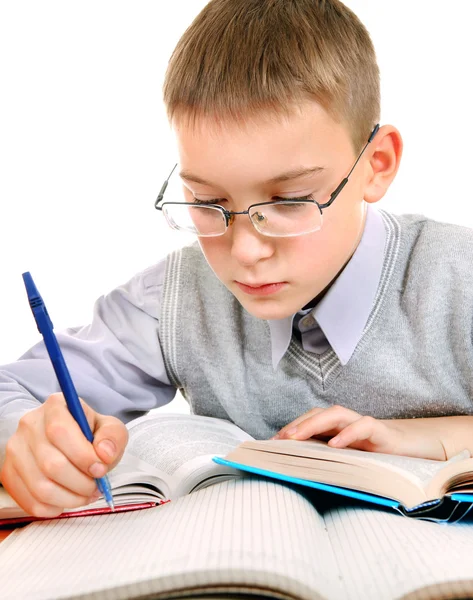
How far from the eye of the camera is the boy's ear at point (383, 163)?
1100mm

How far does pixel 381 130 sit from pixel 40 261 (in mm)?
1360

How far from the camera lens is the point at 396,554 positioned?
599 millimetres

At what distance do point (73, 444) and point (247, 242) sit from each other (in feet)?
1.09

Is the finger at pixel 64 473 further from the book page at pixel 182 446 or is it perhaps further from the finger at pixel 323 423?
the finger at pixel 323 423

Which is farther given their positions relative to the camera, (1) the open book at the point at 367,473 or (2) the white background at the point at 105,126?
(2) the white background at the point at 105,126

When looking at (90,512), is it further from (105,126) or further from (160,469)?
(105,126)

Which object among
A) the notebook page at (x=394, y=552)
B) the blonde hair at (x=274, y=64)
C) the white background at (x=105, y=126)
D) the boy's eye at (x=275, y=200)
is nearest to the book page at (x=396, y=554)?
the notebook page at (x=394, y=552)

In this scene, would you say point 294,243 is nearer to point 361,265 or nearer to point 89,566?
point 361,265

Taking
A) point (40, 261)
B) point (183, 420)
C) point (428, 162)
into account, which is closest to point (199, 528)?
point (183, 420)

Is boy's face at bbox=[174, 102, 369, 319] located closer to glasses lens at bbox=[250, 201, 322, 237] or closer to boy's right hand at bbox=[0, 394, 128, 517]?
glasses lens at bbox=[250, 201, 322, 237]

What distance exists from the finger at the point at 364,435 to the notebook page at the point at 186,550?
0.14 metres

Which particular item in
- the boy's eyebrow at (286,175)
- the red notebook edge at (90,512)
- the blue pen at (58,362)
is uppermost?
the boy's eyebrow at (286,175)

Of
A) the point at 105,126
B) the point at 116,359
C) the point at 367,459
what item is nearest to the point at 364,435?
the point at 367,459

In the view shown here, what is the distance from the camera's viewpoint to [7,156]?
219cm
